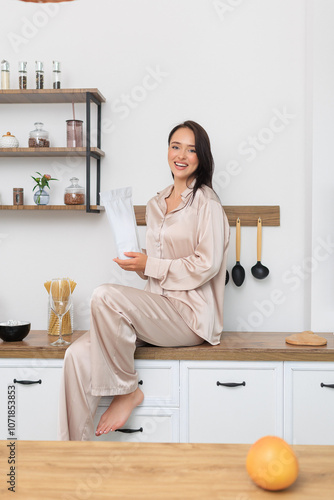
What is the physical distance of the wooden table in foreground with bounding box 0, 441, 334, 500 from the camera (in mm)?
939

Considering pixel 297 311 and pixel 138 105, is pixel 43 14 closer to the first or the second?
pixel 138 105

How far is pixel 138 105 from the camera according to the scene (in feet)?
9.87

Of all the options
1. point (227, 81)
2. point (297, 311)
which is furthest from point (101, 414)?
point (227, 81)

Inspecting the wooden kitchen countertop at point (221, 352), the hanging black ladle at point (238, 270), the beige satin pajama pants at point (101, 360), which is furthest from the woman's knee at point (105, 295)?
the hanging black ladle at point (238, 270)

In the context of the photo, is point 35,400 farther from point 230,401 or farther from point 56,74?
point 56,74

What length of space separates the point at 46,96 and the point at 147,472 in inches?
89.4

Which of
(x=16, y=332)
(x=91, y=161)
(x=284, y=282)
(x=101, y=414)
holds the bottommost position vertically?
(x=101, y=414)

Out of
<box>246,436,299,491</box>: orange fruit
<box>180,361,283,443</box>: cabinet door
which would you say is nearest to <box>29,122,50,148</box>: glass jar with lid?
<box>180,361,283,443</box>: cabinet door

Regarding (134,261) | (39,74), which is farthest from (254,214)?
(39,74)

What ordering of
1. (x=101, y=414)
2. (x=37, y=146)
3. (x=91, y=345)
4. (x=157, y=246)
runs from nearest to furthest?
1. (x=91, y=345)
2. (x=101, y=414)
3. (x=157, y=246)
4. (x=37, y=146)

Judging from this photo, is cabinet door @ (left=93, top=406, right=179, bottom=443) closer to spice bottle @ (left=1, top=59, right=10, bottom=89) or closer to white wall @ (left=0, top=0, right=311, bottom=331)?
white wall @ (left=0, top=0, right=311, bottom=331)

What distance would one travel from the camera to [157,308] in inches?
96.5

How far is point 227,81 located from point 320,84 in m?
0.47

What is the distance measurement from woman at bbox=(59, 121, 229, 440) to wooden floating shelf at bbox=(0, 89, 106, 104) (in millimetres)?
511
